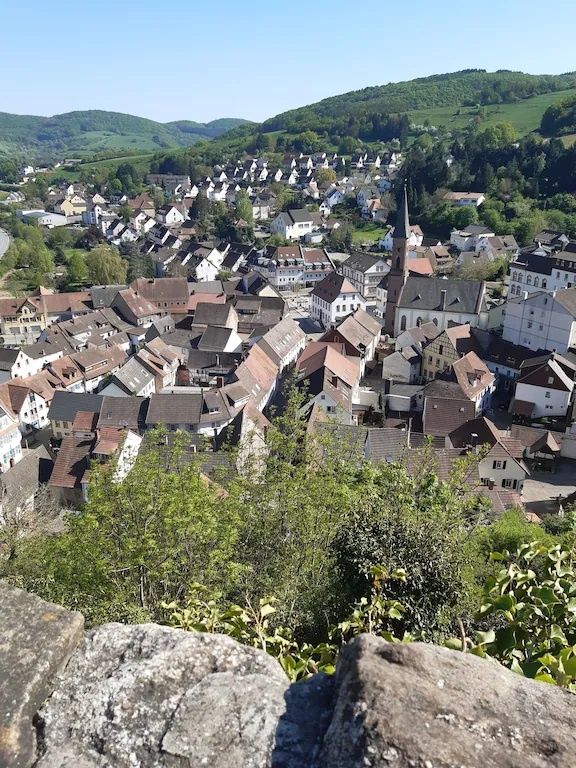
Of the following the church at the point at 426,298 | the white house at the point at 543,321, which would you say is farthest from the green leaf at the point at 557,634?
the church at the point at 426,298

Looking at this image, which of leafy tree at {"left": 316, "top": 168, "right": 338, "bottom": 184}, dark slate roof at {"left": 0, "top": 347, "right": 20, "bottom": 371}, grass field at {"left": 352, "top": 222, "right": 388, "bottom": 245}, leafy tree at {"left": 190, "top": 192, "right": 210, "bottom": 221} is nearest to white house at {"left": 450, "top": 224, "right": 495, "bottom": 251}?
grass field at {"left": 352, "top": 222, "right": 388, "bottom": 245}

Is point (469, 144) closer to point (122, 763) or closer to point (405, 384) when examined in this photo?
point (405, 384)

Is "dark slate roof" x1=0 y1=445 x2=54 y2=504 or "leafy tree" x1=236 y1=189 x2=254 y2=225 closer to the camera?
"dark slate roof" x1=0 y1=445 x2=54 y2=504

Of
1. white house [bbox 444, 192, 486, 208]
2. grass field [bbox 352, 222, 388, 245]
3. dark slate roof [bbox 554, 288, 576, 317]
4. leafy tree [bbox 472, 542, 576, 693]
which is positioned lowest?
dark slate roof [bbox 554, 288, 576, 317]

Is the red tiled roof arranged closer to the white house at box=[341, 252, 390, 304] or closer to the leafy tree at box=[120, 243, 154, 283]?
the white house at box=[341, 252, 390, 304]

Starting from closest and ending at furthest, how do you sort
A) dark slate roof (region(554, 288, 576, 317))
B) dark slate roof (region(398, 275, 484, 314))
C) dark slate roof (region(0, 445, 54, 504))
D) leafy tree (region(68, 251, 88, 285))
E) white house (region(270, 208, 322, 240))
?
dark slate roof (region(0, 445, 54, 504)), dark slate roof (region(554, 288, 576, 317)), dark slate roof (region(398, 275, 484, 314)), leafy tree (region(68, 251, 88, 285)), white house (region(270, 208, 322, 240))

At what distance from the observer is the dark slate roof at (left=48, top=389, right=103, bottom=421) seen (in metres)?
37.5

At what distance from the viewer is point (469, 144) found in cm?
10994

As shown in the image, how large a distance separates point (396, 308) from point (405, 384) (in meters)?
13.5

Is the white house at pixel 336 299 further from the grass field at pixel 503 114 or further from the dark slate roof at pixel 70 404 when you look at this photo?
the grass field at pixel 503 114

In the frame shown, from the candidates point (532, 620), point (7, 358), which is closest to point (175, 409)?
point (7, 358)

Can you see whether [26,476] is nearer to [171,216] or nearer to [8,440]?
[8,440]

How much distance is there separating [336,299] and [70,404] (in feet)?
101

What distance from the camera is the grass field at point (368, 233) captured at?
97.4 m
